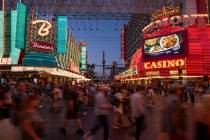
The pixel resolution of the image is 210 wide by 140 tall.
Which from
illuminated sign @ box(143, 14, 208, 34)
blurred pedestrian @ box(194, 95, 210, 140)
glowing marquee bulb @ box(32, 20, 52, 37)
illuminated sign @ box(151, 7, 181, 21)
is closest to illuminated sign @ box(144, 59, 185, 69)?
illuminated sign @ box(143, 14, 208, 34)

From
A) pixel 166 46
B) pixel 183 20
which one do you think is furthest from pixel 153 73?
pixel 183 20

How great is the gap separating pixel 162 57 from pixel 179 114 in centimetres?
5738

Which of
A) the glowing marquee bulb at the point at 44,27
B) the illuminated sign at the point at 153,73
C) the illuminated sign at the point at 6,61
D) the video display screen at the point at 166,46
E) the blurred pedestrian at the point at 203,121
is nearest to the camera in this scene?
the blurred pedestrian at the point at 203,121

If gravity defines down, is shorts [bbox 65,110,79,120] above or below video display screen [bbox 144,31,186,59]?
below

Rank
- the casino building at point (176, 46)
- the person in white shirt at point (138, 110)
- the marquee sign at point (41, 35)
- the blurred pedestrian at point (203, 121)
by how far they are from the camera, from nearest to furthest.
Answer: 1. the blurred pedestrian at point (203, 121)
2. the person in white shirt at point (138, 110)
3. the marquee sign at point (41, 35)
4. the casino building at point (176, 46)

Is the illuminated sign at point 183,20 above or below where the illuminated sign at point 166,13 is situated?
below

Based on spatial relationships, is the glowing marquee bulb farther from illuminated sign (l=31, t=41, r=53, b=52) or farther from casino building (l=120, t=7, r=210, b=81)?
casino building (l=120, t=7, r=210, b=81)

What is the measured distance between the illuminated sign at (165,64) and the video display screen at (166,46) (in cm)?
89

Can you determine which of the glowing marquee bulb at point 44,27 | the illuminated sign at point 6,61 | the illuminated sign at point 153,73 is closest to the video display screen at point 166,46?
the illuminated sign at point 153,73

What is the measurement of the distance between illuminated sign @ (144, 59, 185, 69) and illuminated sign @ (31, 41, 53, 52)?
16833 mm

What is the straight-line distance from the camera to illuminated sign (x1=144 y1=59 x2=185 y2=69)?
198 ft

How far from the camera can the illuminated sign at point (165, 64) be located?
198 feet

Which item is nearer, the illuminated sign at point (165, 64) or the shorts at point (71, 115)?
the shorts at point (71, 115)

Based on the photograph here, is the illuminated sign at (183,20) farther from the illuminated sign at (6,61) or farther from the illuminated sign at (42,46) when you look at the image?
the illuminated sign at (6,61)
